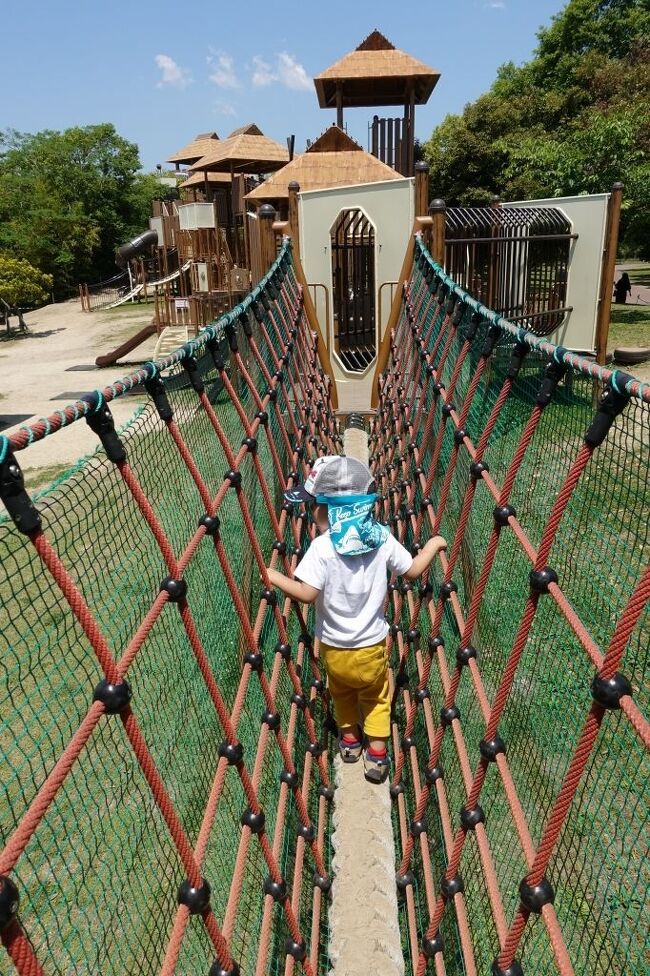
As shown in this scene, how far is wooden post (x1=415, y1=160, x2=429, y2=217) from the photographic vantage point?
476 centimetres

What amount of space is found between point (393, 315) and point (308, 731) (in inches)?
129

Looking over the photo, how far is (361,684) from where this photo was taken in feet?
7.25

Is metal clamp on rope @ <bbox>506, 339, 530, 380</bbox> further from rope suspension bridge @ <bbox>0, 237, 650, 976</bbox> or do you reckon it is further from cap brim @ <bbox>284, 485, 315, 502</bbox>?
cap brim @ <bbox>284, 485, 315, 502</bbox>

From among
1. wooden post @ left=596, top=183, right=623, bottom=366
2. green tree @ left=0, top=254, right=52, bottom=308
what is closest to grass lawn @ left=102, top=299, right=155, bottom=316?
green tree @ left=0, top=254, right=52, bottom=308

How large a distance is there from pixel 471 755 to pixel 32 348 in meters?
18.0

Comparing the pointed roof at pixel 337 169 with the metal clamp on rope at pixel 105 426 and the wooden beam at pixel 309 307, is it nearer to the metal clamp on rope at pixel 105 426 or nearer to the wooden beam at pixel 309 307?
the wooden beam at pixel 309 307

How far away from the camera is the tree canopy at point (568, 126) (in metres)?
12.1

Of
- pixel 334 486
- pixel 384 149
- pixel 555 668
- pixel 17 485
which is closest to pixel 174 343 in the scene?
pixel 384 149

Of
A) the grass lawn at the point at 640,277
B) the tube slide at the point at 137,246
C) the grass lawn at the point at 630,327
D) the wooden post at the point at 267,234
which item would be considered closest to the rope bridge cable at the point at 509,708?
the wooden post at the point at 267,234

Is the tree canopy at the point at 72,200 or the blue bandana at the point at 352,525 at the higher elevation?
the tree canopy at the point at 72,200

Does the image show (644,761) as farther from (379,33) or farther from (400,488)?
(379,33)

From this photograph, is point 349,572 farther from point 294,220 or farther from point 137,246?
point 137,246

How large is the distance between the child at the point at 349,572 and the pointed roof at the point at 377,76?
14.0 meters

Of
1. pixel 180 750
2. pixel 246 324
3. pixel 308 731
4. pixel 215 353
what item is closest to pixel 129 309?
pixel 246 324
